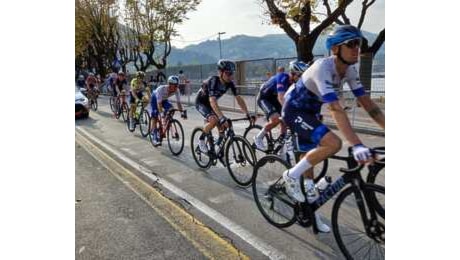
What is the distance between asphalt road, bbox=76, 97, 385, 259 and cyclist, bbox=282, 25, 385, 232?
13.8 inches

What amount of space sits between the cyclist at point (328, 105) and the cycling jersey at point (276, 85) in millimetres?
1971

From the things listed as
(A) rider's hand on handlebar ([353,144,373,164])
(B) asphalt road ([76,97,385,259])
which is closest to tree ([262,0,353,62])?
(B) asphalt road ([76,97,385,259])

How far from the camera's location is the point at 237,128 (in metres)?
10.9

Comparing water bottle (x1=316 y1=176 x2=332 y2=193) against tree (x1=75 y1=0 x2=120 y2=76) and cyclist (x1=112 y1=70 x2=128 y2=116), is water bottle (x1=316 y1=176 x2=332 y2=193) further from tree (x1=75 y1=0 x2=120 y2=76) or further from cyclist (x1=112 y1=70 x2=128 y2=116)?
tree (x1=75 y1=0 x2=120 y2=76)

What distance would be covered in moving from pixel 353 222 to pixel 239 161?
224 centimetres

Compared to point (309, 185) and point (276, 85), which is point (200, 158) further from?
point (309, 185)

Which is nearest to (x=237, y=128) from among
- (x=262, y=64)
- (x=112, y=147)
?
(x=112, y=147)

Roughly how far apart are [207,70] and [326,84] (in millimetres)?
23213

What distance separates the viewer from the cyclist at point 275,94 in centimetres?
579

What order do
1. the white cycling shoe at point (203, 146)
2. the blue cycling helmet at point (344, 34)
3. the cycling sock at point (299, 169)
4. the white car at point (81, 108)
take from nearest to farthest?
the blue cycling helmet at point (344, 34) → the cycling sock at point (299, 169) → the white cycling shoe at point (203, 146) → the white car at point (81, 108)

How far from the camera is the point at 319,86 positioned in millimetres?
3264

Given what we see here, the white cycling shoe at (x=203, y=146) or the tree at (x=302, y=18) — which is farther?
the tree at (x=302, y=18)

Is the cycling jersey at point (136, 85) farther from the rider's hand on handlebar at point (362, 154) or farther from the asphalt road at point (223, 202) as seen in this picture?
the rider's hand on handlebar at point (362, 154)

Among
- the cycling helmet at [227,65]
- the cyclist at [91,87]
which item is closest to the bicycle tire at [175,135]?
the cycling helmet at [227,65]
